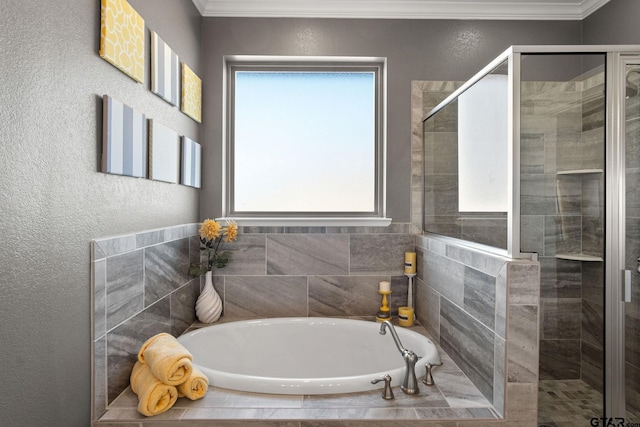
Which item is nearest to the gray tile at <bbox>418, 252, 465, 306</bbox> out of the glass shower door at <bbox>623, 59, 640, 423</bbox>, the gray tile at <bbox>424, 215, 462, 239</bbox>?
the gray tile at <bbox>424, 215, 462, 239</bbox>

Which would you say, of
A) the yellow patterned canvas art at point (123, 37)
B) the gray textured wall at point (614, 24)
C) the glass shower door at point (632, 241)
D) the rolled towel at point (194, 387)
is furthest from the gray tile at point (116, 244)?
the gray textured wall at point (614, 24)

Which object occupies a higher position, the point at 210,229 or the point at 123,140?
the point at 123,140

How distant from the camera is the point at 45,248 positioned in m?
1.17

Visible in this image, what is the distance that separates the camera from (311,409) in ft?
4.96

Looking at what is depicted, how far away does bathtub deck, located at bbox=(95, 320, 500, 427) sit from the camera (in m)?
1.45

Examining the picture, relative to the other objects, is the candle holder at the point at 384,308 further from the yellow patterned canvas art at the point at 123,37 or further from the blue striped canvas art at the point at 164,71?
the yellow patterned canvas art at the point at 123,37

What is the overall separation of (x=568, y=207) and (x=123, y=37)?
184cm

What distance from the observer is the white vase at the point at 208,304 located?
2516 millimetres

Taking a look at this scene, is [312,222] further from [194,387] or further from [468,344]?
[194,387]

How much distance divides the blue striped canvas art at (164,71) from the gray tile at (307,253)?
3.50 ft

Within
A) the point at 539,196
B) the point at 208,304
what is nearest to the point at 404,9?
the point at 539,196

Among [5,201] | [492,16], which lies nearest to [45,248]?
[5,201]

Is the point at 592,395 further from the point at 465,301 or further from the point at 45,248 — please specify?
the point at 45,248

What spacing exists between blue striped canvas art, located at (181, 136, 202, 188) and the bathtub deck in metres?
1.17
